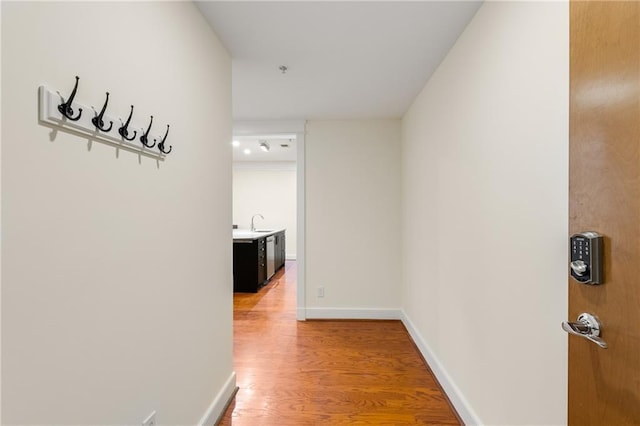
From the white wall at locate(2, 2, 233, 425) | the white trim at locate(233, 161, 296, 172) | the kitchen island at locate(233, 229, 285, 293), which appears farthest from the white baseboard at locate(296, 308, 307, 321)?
the white trim at locate(233, 161, 296, 172)

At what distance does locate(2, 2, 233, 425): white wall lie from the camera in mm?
695

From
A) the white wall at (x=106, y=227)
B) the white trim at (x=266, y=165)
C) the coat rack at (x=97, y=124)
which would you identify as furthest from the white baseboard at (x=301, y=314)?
the white trim at (x=266, y=165)

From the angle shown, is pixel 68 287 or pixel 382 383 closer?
pixel 68 287

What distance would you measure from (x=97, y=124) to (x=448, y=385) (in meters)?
2.28

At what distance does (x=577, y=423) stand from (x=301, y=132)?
3.14m

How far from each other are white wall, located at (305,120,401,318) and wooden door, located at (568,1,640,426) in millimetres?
2596

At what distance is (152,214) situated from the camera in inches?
46.2

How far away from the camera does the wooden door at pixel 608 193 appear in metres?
0.71

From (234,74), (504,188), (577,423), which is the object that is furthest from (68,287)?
(234,74)

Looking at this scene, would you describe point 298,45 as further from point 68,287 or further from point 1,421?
point 1,421

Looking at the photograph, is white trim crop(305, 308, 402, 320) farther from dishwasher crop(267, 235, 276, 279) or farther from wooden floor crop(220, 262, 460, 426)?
dishwasher crop(267, 235, 276, 279)

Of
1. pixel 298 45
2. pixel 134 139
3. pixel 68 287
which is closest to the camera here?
pixel 68 287

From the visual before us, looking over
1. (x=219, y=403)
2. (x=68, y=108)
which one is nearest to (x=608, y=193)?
(x=68, y=108)

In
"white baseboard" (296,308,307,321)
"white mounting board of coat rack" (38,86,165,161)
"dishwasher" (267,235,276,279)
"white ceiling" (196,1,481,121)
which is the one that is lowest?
"white baseboard" (296,308,307,321)
